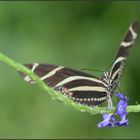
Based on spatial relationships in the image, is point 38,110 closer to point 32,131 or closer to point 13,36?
point 32,131

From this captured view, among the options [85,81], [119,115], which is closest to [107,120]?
[119,115]

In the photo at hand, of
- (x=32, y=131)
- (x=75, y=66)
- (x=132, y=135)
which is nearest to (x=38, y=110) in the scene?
(x=32, y=131)

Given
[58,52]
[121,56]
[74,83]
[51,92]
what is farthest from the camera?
[58,52]

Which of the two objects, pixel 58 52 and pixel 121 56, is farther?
pixel 58 52

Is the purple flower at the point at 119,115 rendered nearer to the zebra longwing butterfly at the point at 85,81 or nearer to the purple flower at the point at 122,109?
the purple flower at the point at 122,109

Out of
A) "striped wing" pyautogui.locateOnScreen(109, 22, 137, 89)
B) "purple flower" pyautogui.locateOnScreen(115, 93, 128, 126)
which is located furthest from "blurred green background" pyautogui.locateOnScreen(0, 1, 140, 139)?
"purple flower" pyautogui.locateOnScreen(115, 93, 128, 126)

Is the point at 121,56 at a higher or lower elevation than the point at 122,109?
higher

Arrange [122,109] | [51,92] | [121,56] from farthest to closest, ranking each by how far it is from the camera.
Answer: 1. [121,56]
2. [122,109]
3. [51,92]

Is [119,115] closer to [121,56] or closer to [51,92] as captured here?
[51,92]
